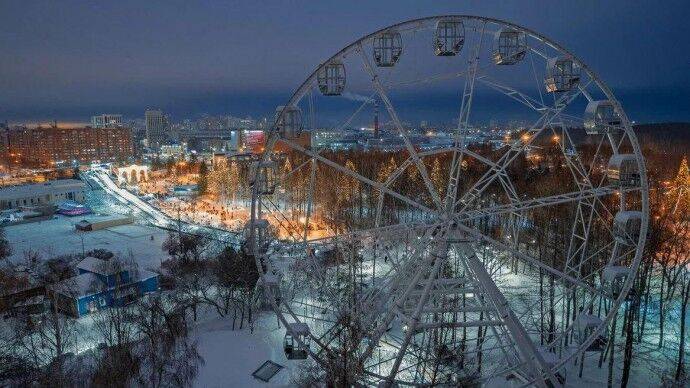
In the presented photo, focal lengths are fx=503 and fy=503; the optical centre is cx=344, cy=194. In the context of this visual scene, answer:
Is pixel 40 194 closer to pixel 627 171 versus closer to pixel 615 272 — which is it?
pixel 615 272

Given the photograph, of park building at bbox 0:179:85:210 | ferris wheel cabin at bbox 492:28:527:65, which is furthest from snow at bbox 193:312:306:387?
park building at bbox 0:179:85:210

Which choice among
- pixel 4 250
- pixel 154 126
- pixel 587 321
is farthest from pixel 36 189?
pixel 154 126

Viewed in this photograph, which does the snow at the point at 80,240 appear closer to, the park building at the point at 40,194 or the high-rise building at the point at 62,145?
the park building at the point at 40,194

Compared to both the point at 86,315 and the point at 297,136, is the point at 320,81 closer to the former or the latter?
the point at 297,136

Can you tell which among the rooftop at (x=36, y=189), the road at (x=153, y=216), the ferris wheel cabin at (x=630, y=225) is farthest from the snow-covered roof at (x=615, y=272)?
the rooftop at (x=36, y=189)

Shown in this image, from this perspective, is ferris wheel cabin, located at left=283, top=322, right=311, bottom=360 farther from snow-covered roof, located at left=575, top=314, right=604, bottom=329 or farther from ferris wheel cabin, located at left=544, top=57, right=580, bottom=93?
ferris wheel cabin, located at left=544, top=57, right=580, bottom=93

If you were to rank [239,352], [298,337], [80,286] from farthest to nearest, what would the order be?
[80,286] < [239,352] < [298,337]
